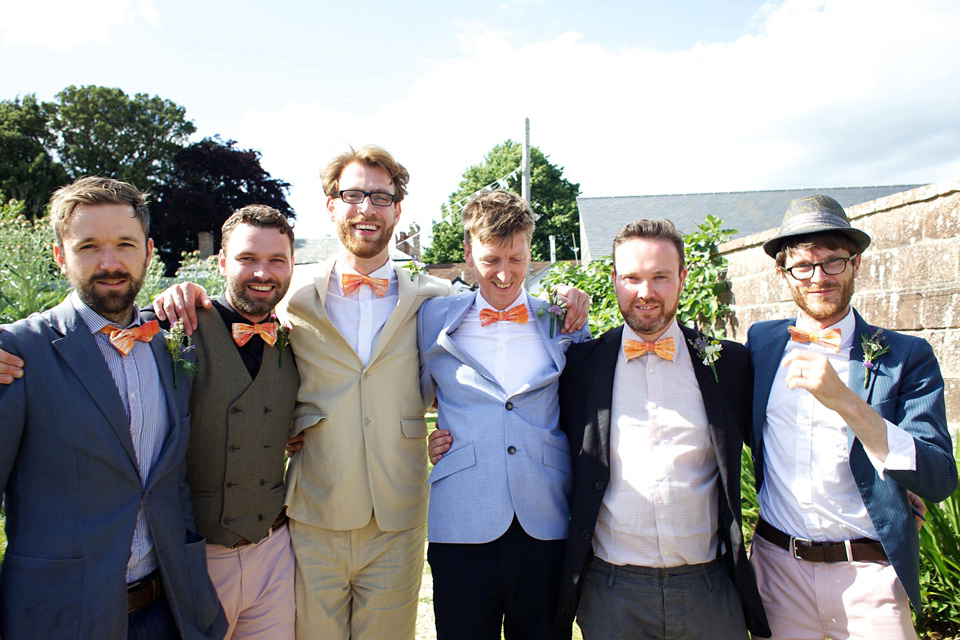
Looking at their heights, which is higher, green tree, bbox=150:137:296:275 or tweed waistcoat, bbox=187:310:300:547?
green tree, bbox=150:137:296:275

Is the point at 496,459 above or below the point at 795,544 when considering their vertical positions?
above

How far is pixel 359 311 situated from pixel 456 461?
932mm

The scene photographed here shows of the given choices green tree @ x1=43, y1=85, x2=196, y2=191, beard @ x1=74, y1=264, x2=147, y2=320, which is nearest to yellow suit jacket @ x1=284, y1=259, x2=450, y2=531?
beard @ x1=74, y1=264, x2=147, y2=320

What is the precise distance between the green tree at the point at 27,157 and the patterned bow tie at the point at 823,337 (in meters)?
33.3

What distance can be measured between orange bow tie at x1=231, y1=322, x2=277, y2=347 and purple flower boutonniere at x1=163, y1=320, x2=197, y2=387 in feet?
0.68

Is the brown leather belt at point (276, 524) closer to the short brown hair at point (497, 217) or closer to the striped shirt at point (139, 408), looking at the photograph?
the striped shirt at point (139, 408)

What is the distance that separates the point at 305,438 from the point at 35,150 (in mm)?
36611

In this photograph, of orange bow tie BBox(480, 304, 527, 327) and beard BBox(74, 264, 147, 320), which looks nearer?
beard BBox(74, 264, 147, 320)

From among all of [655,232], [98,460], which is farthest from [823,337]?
[98,460]

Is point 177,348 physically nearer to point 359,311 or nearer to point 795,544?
point 359,311

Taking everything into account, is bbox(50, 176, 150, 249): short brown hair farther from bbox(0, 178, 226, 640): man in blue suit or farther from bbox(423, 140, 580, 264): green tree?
bbox(423, 140, 580, 264): green tree

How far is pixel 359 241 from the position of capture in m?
2.99

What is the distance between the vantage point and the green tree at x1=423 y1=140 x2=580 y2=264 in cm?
3906

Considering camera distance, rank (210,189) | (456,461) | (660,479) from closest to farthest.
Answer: (660,479), (456,461), (210,189)
